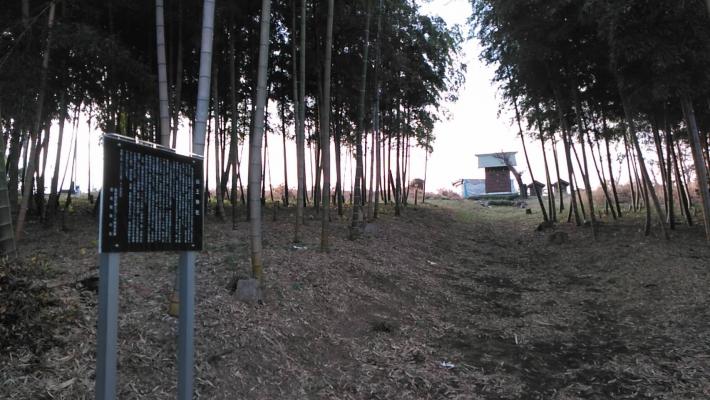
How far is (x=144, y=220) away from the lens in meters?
2.04

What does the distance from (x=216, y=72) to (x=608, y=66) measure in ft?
21.4

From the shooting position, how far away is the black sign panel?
6.17 ft

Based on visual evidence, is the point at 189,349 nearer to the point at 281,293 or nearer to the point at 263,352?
the point at 263,352

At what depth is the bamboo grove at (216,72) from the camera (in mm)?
4543

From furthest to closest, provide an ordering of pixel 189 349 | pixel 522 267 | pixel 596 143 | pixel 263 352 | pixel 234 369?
1. pixel 596 143
2. pixel 522 267
3. pixel 263 352
4. pixel 234 369
5. pixel 189 349

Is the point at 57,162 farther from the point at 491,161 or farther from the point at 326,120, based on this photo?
the point at 491,161

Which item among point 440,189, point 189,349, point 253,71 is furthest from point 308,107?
point 440,189

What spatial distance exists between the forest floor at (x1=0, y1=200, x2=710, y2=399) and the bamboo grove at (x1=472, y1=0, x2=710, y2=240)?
8.06 feet

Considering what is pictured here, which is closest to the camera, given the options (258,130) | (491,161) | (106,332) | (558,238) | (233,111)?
(106,332)

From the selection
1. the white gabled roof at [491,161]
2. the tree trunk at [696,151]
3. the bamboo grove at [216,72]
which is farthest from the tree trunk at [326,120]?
the white gabled roof at [491,161]

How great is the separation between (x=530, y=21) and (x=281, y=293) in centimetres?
609

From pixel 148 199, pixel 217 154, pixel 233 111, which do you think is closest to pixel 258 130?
pixel 148 199

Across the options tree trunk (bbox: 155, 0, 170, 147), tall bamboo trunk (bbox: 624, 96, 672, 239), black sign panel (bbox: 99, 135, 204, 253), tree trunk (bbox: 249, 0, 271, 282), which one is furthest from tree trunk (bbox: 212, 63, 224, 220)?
tall bamboo trunk (bbox: 624, 96, 672, 239)

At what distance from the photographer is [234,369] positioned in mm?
3072
